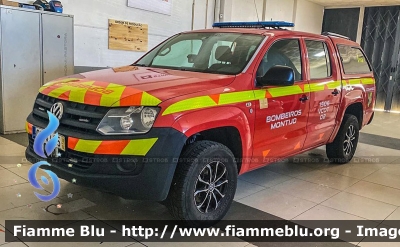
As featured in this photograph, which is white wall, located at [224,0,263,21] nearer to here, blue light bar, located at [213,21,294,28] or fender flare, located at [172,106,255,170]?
blue light bar, located at [213,21,294,28]

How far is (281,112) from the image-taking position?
304 cm

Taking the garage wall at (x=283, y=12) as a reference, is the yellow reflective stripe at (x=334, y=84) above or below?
below

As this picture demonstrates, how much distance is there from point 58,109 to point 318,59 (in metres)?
2.55

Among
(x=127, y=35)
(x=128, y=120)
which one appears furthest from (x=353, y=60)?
(x=127, y=35)

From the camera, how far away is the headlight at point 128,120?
7.10ft

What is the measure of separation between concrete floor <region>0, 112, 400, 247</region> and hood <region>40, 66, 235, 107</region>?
2.97 feet

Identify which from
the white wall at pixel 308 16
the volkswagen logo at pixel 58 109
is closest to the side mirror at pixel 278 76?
the volkswagen logo at pixel 58 109

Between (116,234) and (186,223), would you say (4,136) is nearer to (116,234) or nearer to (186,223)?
(116,234)

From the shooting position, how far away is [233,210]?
2.94 m

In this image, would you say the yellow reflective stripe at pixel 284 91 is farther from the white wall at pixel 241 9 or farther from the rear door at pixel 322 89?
the white wall at pixel 241 9

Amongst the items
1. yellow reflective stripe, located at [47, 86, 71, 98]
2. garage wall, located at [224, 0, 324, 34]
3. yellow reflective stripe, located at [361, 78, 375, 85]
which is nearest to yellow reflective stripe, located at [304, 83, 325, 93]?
yellow reflective stripe, located at [361, 78, 375, 85]

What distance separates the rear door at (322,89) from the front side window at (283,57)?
159 millimetres

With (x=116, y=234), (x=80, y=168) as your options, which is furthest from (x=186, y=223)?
(x=80, y=168)

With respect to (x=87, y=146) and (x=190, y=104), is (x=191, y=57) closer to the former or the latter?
(x=190, y=104)
